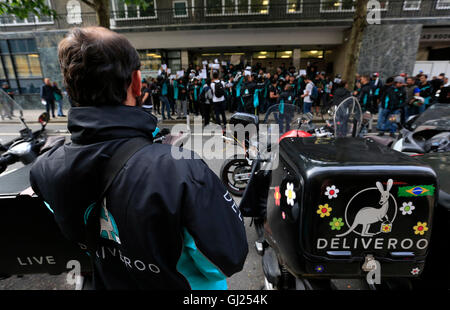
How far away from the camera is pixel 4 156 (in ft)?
8.28

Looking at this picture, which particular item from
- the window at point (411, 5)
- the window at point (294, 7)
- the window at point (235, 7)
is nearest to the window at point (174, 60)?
the window at point (235, 7)

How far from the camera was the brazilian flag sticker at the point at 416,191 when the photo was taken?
1497 millimetres

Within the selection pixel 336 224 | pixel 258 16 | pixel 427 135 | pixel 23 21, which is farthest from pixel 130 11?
pixel 336 224

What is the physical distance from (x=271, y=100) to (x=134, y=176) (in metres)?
10.7

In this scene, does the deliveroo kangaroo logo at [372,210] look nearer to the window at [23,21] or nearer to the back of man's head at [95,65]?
the back of man's head at [95,65]

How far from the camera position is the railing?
14.6 meters

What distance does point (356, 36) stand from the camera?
9.73 metres

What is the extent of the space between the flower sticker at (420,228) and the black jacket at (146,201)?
124 cm

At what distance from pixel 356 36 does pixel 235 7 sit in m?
9.25

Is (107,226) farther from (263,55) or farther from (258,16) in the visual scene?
(263,55)

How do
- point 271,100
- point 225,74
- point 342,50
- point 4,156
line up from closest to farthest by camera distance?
1. point 4,156
2. point 271,100
3. point 225,74
4. point 342,50

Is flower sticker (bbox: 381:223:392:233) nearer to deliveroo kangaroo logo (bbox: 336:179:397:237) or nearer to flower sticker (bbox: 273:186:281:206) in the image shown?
deliveroo kangaroo logo (bbox: 336:179:397:237)

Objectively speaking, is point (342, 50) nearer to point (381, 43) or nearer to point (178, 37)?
point (381, 43)
